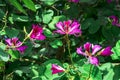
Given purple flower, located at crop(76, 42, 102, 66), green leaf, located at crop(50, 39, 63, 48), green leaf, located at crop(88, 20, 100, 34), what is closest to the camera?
purple flower, located at crop(76, 42, 102, 66)

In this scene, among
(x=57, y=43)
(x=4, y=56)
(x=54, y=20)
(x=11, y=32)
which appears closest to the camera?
(x=4, y=56)

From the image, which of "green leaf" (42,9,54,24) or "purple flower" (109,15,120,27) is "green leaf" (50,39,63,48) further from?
"purple flower" (109,15,120,27)

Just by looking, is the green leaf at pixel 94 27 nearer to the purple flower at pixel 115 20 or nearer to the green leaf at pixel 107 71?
the purple flower at pixel 115 20

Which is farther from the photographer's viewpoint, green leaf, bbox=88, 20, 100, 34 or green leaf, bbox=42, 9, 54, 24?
green leaf, bbox=88, 20, 100, 34

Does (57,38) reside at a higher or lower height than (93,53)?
lower

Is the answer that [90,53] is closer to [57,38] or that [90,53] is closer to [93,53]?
[93,53]

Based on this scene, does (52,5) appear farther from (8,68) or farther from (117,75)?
(117,75)

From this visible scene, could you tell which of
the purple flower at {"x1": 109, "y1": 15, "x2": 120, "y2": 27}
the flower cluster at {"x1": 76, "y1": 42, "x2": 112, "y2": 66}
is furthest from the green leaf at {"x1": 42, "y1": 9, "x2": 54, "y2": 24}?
the flower cluster at {"x1": 76, "y1": 42, "x2": 112, "y2": 66}

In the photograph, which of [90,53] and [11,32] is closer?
[90,53]

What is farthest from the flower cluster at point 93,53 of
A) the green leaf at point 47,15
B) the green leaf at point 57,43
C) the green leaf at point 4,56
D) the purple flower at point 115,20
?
the purple flower at point 115,20

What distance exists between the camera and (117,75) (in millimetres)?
Answer: 1695

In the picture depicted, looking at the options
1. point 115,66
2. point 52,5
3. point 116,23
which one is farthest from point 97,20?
point 115,66

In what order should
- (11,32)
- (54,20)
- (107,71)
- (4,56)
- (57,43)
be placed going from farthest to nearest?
1. (54,20)
2. (57,43)
3. (11,32)
4. (107,71)
5. (4,56)

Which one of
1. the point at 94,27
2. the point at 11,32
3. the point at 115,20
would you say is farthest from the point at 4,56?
the point at 115,20
